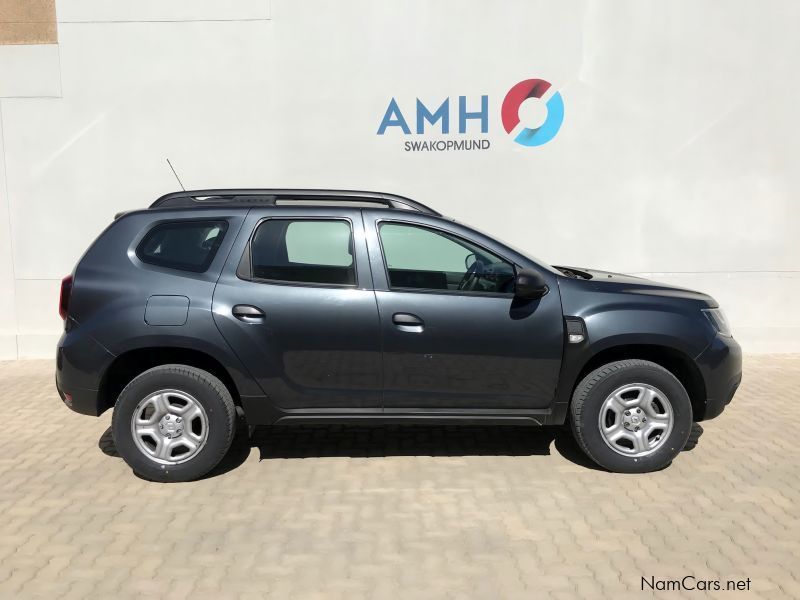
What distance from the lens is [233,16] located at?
8.23 m

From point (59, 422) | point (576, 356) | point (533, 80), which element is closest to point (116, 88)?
point (59, 422)

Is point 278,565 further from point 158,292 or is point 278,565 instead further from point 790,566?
point 790,566

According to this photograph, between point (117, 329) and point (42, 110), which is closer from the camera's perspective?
point (117, 329)

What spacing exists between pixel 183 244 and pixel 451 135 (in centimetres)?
449

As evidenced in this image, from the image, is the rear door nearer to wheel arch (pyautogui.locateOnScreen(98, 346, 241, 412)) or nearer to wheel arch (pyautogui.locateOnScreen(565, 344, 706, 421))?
wheel arch (pyautogui.locateOnScreen(98, 346, 241, 412))

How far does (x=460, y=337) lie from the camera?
452cm

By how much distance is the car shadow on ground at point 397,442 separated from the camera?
5145mm

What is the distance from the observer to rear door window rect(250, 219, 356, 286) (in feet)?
15.1

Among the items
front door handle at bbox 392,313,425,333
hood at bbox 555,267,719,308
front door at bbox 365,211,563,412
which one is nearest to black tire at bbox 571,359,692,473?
front door at bbox 365,211,563,412

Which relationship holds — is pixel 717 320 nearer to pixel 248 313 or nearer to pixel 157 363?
pixel 248 313

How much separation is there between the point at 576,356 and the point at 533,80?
15.6 ft

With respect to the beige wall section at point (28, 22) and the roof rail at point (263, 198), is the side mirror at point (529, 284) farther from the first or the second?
the beige wall section at point (28, 22)

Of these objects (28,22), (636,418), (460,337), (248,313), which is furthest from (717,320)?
(28,22)

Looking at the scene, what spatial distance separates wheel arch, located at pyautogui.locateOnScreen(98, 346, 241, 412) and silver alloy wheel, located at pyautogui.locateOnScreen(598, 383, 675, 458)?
236 centimetres
